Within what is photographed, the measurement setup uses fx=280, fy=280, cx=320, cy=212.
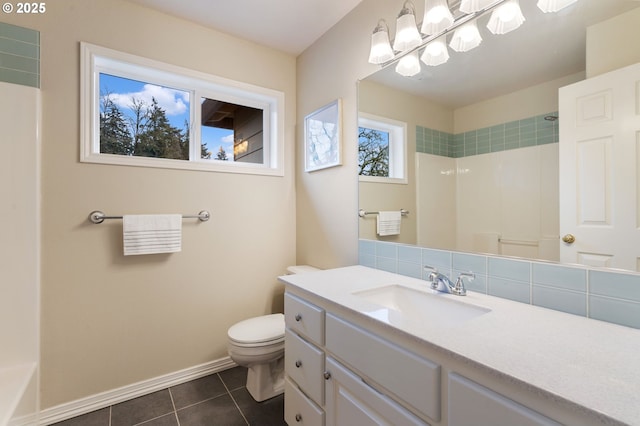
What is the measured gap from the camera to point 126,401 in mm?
1761

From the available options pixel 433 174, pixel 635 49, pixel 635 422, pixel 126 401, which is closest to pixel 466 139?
pixel 433 174

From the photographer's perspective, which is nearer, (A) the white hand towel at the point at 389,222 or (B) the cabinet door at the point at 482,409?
(B) the cabinet door at the point at 482,409

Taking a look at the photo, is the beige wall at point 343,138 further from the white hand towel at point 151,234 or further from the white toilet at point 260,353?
the white hand towel at point 151,234

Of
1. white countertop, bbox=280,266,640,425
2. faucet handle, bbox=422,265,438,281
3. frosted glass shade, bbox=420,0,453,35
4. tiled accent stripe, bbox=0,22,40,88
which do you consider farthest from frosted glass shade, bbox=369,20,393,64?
tiled accent stripe, bbox=0,22,40,88

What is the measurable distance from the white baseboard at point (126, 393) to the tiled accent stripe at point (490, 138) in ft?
6.80

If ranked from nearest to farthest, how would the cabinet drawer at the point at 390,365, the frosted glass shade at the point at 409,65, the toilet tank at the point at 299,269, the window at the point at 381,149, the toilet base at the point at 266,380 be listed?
the cabinet drawer at the point at 390,365
the frosted glass shade at the point at 409,65
the window at the point at 381,149
the toilet base at the point at 266,380
the toilet tank at the point at 299,269

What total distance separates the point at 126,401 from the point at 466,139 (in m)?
2.48

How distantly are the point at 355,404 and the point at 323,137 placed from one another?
5.46ft

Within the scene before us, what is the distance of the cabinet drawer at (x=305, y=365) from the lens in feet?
3.92

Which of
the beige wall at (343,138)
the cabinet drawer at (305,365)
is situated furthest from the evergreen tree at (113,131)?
the cabinet drawer at (305,365)

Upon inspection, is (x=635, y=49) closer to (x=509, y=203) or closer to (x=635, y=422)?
(x=509, y=203)

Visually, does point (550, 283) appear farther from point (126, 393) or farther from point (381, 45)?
point (126, 393)

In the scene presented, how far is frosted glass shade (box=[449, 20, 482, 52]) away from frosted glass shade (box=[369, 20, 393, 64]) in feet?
1.07

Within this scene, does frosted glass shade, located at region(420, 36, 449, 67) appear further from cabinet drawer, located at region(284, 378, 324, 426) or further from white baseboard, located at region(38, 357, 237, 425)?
white baseboard, located at region(38, 357, 237, 425)
